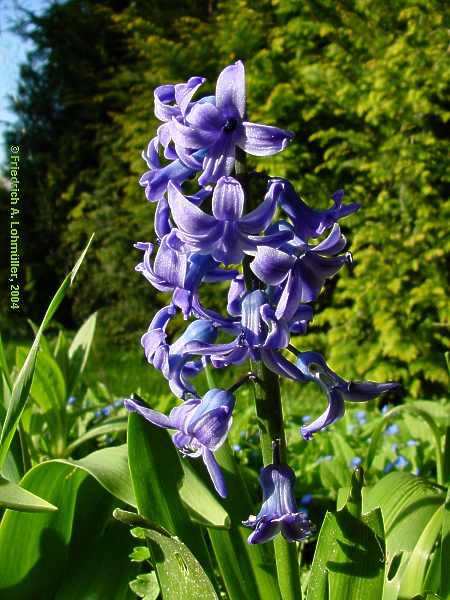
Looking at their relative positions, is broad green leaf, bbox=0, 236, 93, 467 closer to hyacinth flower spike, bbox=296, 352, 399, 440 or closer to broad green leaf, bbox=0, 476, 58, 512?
broad green leaf, bbox=0, 476, 58, 512

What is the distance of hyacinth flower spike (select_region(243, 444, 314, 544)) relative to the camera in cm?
107

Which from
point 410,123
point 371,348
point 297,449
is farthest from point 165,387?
point 410,123

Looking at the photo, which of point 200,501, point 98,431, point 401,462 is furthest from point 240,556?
point 401,462

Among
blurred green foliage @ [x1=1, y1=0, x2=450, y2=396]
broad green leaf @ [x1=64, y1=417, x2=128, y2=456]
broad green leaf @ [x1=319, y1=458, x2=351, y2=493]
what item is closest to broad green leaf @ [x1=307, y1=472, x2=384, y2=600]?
broad green leaf @ [x1=64, y1=417, x2=128, y2=456]

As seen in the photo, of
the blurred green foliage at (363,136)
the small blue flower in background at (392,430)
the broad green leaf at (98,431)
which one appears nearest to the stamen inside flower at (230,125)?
the broad green leaf at (98,431)

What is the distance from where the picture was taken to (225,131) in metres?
1.03

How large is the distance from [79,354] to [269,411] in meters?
1.71

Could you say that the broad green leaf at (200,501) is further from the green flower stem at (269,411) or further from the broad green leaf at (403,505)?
the broad green leaf at (403,505)

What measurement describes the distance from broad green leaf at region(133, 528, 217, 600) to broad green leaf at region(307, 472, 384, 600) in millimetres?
210

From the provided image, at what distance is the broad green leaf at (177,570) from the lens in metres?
1.07

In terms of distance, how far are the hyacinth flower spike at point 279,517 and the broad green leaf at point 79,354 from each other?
1646mm

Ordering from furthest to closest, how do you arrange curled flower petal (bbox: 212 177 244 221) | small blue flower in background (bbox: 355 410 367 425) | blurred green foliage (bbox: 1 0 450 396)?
blurred green foliage (bbox: 1 0 450 396) → small blue flower in background (bbox: 355 410 367 425) → curled flower petal (bbox: 212 177 244 221)

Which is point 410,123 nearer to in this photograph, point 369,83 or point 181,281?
point 369,83

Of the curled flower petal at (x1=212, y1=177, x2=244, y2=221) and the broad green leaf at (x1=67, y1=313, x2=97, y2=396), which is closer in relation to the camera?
the curled flower petal at (x1=212, y1=177, x2=244, y2=221)
